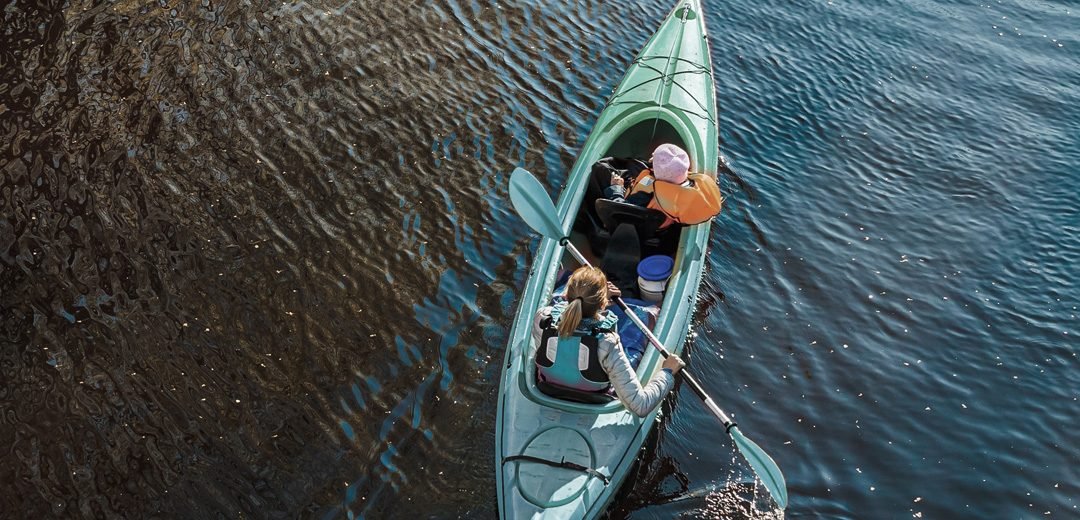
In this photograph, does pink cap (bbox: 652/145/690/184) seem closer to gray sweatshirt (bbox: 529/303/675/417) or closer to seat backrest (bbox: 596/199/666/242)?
seat backrest (bbox: 596/199/666/242)

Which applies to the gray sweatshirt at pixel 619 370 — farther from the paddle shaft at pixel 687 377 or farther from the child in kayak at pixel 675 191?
the child in kayak at pixel 675 191

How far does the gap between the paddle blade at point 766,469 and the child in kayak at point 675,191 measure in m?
2.08

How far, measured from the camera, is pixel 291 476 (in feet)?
17.3

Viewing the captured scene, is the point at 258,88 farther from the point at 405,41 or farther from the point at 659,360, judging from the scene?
the point at 659,360

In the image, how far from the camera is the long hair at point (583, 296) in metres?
4.89

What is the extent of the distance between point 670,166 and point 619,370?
231 centimetres

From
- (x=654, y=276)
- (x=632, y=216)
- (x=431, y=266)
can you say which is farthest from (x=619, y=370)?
(x=431, y=266)

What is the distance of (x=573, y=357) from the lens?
520cm

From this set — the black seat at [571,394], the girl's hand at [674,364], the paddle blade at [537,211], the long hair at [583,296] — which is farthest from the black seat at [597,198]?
the long hair at [583,296]

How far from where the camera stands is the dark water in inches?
216

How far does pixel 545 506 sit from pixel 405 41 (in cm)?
697

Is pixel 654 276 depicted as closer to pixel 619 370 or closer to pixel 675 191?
pixel 675 191

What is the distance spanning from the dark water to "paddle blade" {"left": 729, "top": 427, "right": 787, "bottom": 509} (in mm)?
513

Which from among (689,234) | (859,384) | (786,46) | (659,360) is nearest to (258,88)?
(689,234)
